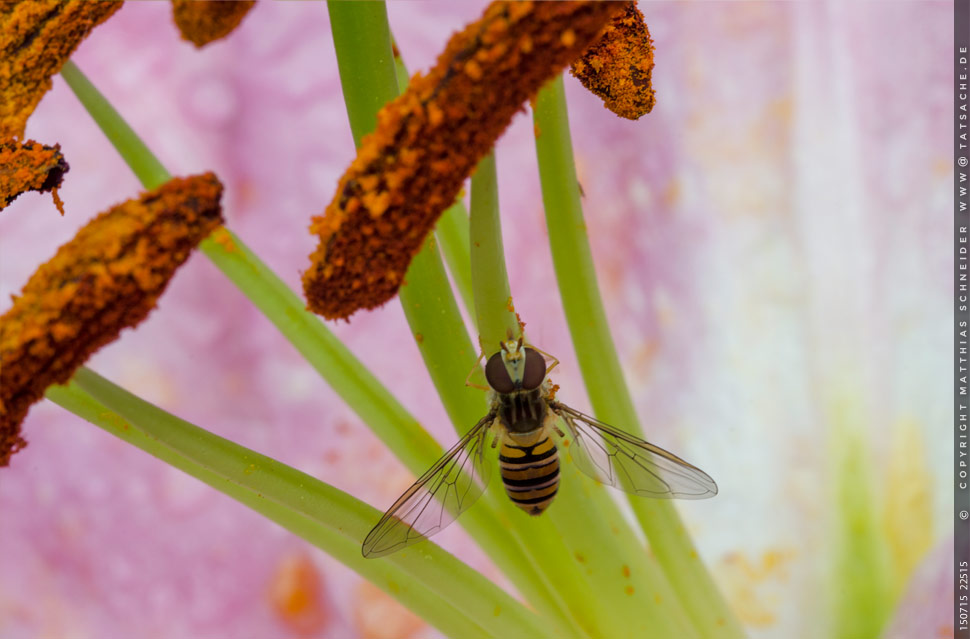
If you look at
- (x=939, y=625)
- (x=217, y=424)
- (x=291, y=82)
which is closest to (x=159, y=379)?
(x=217, y=424)

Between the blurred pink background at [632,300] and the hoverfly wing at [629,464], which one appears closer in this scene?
the hoverfly wing at [629,464]

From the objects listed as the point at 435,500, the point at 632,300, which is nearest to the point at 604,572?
the point at 435,500

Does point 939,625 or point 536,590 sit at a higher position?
point 939,625

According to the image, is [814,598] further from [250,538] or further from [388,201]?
[388,201]

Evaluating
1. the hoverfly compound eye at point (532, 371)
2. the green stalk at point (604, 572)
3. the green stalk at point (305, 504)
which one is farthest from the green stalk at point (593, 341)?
the green stalk at point (305, 504)

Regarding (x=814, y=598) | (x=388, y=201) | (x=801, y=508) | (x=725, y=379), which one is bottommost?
(x=388, y=201)

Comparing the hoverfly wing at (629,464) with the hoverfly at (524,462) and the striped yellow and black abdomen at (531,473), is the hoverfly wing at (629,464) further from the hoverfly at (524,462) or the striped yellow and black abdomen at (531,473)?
the striped yellow and black abdomen at (531,473)
